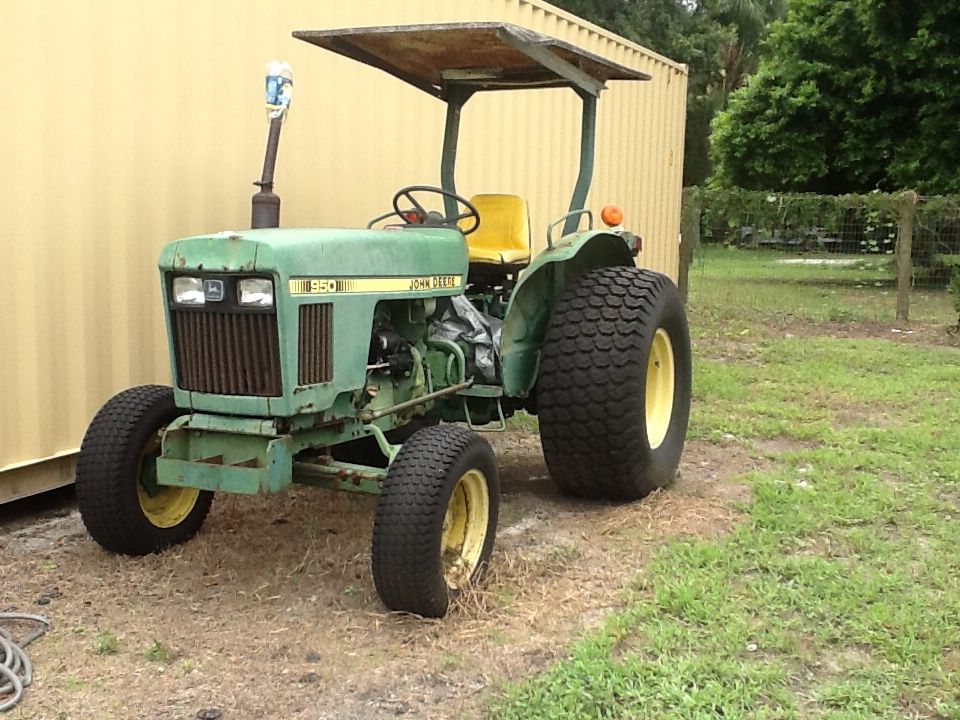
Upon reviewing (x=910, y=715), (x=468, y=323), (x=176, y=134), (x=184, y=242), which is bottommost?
(x=910, y=715)

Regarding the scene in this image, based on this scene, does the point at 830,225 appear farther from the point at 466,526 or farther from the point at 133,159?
the point at 466,526

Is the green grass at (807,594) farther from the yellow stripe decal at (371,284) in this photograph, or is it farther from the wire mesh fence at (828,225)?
the wire mesh fence at (828,225)

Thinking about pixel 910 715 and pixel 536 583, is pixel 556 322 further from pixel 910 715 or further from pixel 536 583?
pixel 910 715

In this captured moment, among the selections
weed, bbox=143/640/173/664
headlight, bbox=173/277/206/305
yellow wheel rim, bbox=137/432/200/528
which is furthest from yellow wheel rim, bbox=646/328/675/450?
weed, bbox=143/640/173/664

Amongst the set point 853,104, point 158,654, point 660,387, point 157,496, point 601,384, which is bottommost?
point 158,654

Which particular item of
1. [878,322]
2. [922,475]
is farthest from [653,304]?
[878,322]

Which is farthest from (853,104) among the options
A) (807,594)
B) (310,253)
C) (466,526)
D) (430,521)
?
(430,521)

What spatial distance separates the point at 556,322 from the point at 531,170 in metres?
3.56

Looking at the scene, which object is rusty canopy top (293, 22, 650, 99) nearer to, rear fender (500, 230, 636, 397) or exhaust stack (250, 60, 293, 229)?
exhaust stack (250, 60, 293, 229)

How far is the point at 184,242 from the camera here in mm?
3420

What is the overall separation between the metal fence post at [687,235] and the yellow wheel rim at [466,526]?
900 cm

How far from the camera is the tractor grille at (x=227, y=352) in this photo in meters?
3.36

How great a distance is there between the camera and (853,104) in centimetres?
1795

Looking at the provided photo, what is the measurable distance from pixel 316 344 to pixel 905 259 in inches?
385
